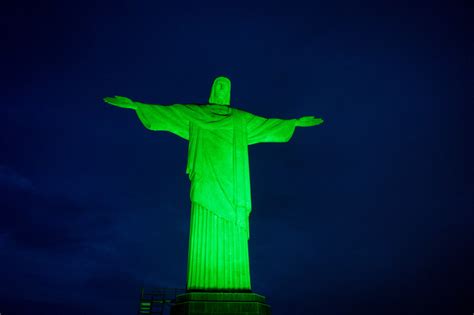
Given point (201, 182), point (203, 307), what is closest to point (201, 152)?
point (201, 182)

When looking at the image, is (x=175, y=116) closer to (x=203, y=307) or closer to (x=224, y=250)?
(x=224, y=250)

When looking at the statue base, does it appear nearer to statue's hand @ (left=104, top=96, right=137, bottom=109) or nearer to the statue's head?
statue's hand @ (left=104, top=96, right=137, bottom=109)

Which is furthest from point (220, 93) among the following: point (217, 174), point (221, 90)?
point (217, 174)

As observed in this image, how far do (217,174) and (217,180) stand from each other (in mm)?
152

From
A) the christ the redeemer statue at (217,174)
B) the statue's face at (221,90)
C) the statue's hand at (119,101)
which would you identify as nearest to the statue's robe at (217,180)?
the christ the redeemer statue at (217,174)

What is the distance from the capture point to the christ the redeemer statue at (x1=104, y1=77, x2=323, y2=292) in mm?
7484

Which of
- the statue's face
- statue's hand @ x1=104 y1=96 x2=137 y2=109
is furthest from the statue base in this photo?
the statue's face

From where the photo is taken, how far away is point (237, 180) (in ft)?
27.5

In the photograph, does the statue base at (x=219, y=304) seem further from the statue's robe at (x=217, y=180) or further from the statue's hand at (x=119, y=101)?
the statue's hand at (x=119, y=101)

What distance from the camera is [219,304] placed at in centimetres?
676

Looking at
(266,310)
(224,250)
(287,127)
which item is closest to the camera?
(266,310)

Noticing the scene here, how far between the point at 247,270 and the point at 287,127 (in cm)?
397

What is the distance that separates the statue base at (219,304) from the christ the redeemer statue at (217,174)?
1.32ft

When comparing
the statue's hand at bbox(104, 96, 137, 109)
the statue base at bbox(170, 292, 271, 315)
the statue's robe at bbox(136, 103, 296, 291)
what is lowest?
the statue base at bbox(170, 292, 271, 315)
